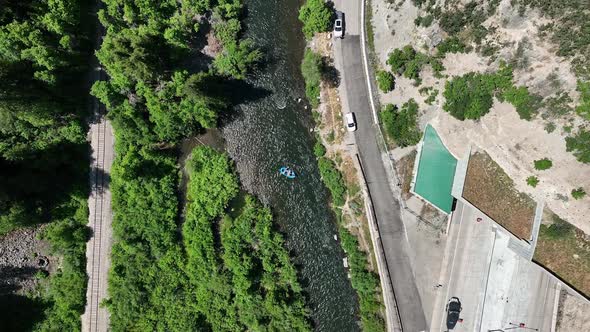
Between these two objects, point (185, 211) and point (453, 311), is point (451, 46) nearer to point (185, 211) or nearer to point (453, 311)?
point (453, 311)

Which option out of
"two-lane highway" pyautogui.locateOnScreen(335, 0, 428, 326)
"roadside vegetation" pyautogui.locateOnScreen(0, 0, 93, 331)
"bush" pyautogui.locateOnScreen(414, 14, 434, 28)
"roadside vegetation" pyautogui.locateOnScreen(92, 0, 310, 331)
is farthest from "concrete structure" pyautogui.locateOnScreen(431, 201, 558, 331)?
"roadside vegetation" pyautogui.locateOnScreen(0, 0, 93, 331)

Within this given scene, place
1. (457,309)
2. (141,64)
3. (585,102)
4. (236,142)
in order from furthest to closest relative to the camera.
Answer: (236,142) → (457,309) → (141,64) → (585,102)

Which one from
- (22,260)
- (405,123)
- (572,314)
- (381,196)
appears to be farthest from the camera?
(381,196)

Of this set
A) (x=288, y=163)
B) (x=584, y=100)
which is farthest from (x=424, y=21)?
(x=288, y=163)

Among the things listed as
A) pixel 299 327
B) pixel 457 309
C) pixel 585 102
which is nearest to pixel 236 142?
pixel 299 327

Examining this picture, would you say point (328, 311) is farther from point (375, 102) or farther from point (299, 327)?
point (375, 102)

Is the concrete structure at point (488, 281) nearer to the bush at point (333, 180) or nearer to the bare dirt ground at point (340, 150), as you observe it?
the bare dirt ground at point (340, 150)

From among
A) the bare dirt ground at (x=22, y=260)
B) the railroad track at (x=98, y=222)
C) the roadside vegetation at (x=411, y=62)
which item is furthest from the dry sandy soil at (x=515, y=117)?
the bare dirt ground at (x=22, y=260)
